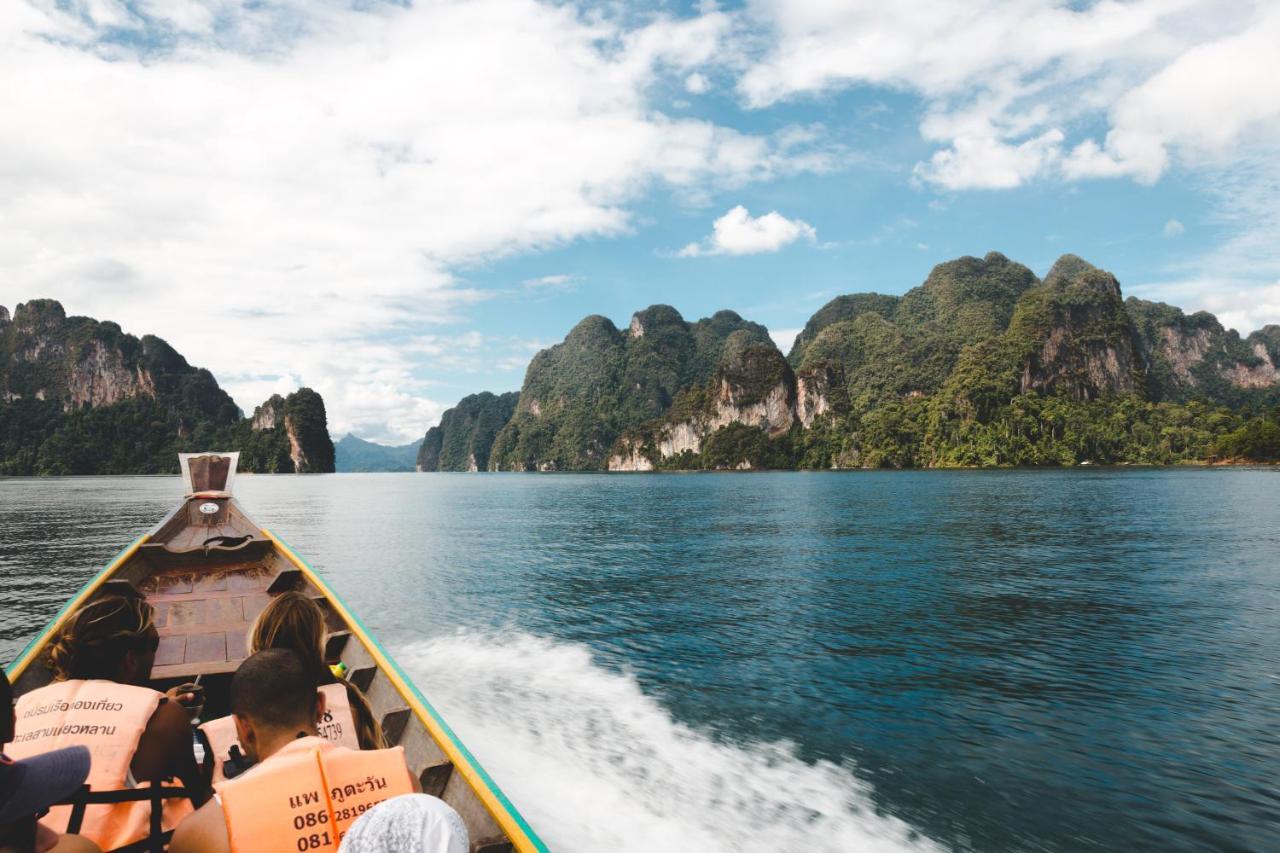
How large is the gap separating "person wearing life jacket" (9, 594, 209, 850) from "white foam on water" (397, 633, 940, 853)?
16.3ft

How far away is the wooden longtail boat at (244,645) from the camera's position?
466cm

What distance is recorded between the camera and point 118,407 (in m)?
176

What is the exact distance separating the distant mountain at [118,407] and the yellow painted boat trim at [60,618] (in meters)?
184

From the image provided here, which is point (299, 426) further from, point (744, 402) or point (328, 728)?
point (328, 728)

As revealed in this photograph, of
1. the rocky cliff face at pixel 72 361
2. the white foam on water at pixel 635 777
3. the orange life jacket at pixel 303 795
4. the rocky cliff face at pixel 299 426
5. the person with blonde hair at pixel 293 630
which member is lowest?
the white foam on water at pixel 635 777

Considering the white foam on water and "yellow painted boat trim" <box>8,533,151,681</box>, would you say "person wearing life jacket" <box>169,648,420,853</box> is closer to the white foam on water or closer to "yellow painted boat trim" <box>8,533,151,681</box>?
"yellow painted boat trim" <box>8,533,151,681</box>

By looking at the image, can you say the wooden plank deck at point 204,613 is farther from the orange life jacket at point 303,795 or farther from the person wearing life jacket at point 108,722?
the orange life jacket at point 303,795

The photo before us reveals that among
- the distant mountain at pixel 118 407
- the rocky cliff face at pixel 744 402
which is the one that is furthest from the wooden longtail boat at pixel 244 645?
the distant mountain at pixel 118 407

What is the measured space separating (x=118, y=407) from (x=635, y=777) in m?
217

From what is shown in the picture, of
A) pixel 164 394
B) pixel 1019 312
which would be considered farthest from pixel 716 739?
pixel 164 394

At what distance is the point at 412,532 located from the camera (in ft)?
129

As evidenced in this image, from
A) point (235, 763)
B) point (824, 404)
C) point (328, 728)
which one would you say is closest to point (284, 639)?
point (235, 763)

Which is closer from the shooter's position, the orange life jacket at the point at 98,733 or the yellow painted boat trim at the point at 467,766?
the orange life jacket at the point at 98,733

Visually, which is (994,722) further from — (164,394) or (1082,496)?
(164,394)
